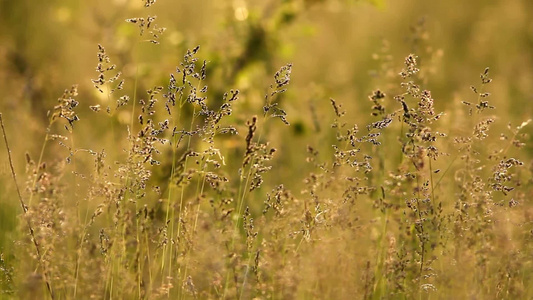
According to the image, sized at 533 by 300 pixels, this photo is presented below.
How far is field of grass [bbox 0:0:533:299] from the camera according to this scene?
243 centimetres

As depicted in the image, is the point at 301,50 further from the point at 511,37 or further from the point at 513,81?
the point at 513,81

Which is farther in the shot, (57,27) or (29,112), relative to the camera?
(57,27)

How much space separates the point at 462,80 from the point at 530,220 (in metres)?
4.46

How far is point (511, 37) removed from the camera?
7.28 meters

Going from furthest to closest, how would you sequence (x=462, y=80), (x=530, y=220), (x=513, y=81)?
(x=462, y=80) < (x=513, y=81) < (x=530, y=220)

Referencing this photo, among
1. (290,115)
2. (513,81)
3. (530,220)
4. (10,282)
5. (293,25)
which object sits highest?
(513,81)

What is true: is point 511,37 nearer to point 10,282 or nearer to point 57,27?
point 57,27

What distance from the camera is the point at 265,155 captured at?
247 cm

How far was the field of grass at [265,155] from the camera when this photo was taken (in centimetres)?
243

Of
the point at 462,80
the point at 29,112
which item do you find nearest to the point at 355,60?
the point at 462,80

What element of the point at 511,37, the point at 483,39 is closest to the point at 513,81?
the point at 483,39

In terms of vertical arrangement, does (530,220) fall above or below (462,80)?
below

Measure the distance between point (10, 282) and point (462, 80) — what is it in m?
4.98

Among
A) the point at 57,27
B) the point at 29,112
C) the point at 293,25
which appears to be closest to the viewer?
the point at 293,25
